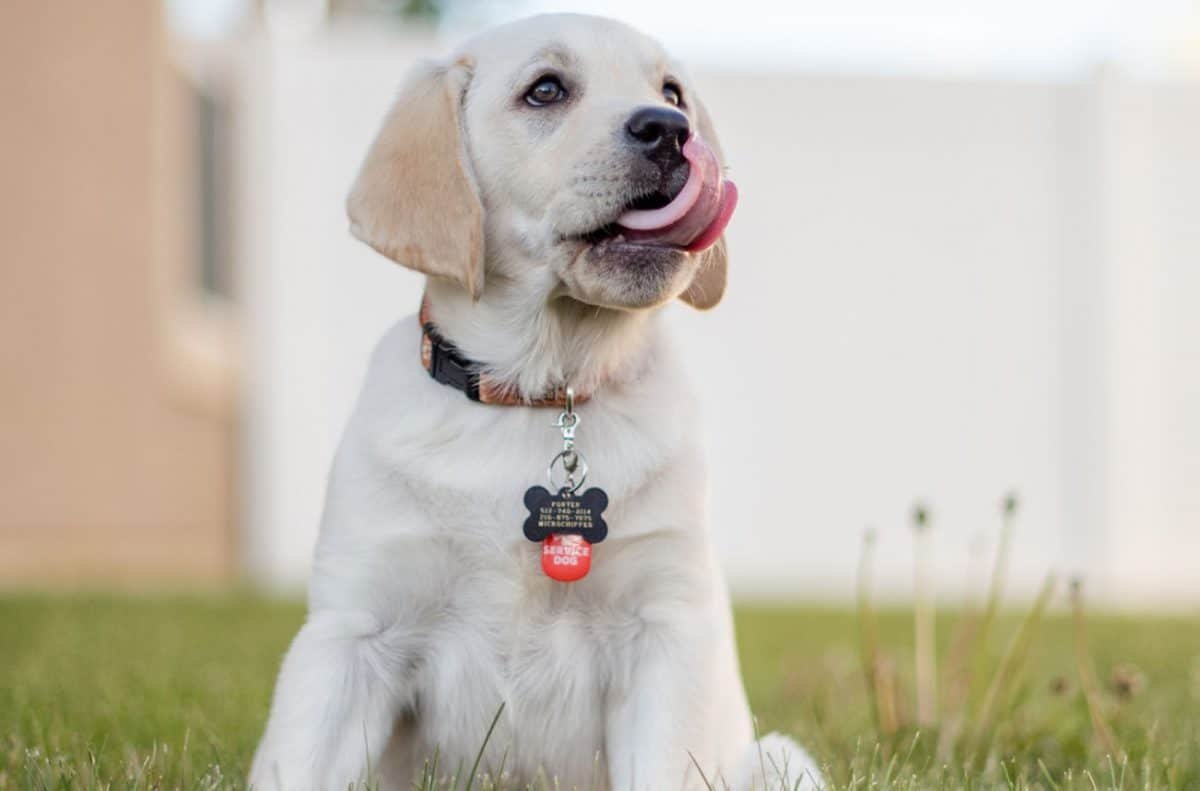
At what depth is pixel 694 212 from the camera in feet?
7.22

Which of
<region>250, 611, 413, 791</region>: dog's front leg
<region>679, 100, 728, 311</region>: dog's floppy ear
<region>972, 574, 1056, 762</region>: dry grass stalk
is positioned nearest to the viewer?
<region>250, 611, 413, 791</region>: dog's front leg

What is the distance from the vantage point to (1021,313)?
352 inches

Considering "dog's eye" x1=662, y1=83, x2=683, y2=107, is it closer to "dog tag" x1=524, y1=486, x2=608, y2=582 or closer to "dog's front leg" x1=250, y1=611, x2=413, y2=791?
"dog tag" x1=524, y1=486, x2=608, y2=582

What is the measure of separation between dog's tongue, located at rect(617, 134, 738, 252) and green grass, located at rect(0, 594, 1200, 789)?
2.82 ft

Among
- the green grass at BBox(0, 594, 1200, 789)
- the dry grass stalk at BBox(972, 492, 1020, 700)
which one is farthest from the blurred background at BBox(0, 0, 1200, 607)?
the dry grass stalk at BBox(972, 492, 1020, 700)

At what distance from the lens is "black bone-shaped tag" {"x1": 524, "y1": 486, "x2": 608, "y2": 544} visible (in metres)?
2.14

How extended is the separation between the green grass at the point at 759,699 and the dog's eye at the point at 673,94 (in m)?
1.18

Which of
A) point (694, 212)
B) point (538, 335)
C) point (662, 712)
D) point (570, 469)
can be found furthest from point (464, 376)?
point (662, 712)

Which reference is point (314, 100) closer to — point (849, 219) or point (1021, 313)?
point (849, 219)

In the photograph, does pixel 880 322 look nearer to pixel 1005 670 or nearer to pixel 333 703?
pixel 1005 670

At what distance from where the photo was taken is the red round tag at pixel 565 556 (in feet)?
6.99

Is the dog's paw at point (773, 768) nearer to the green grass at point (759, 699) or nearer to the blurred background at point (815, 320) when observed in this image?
the green grass at point (759, 699)

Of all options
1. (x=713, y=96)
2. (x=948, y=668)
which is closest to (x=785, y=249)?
(x=713, y=96)

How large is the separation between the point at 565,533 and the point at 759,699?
1.82m
